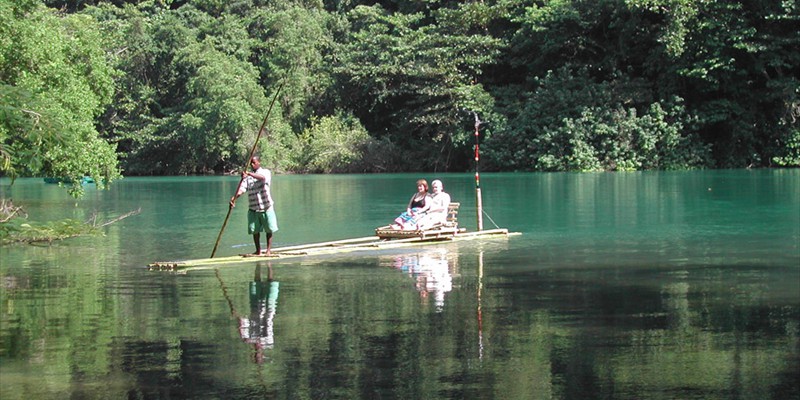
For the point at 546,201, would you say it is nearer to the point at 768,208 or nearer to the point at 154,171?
the point at 768,208

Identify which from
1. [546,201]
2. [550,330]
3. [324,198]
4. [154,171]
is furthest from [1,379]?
[154,171]

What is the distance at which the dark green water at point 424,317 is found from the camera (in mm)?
9805

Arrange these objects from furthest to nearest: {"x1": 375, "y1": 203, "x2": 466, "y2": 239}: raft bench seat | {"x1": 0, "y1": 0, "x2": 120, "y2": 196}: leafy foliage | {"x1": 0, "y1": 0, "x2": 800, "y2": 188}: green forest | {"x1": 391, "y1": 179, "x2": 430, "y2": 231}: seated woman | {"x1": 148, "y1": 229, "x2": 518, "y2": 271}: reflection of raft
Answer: {"x1": 0, "y1": 0, "x2": 800, "y2": 188}: green forest
{"x1": 0, "y1": 0, "x2": 120, "y2": 196}: leafy foliage
{"x1": 391, "y1": 179, "x2": 430, "y2": 231}: seated woman
{"x1": 375, "y1": 203, "x2": 466, "y2": 239}: raft bench seat
{"x1": 148, "y1": 229, "x2": 518, "y2": 271}: reflection of raft

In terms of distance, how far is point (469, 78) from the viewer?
67.2 m

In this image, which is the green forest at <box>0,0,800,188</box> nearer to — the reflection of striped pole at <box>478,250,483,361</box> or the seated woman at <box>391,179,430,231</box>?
the seated woman at <box>391,179,430,231</box>

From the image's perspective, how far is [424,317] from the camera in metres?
13.0

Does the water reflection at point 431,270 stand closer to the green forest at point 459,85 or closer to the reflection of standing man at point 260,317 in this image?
the reflection of standing man at point 260,317

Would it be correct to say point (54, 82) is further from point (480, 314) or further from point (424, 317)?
point (480, 314)

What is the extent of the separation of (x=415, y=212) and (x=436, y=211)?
425mm

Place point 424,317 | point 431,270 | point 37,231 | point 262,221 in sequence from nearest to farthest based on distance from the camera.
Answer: point 424,317 < point 431,270 < point 262,221 < point 37,231

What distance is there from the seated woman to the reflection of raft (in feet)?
1.79

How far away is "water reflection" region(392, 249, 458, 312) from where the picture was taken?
49.4ft

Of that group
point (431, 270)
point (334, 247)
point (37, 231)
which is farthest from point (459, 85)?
point (431, 270)

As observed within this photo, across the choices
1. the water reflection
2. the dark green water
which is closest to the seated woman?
the dark green water
